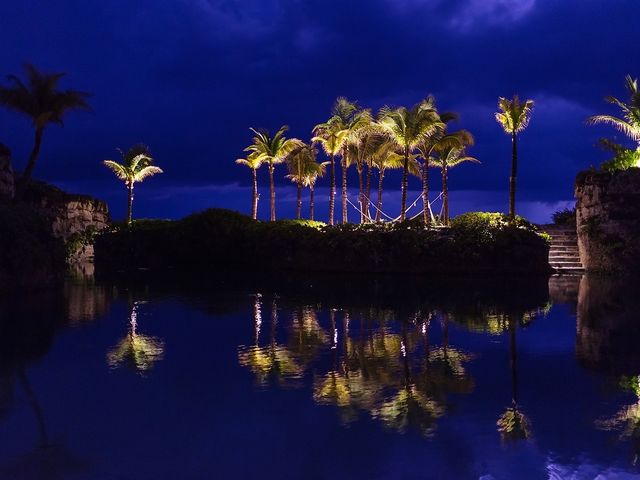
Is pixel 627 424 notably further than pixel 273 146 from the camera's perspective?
No

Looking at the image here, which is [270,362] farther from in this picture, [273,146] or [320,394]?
[273,146]

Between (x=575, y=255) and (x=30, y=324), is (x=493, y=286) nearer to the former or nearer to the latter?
(x=575, y=255)

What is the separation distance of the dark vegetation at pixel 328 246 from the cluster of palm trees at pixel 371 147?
5.05m

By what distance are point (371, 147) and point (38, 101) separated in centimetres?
1969

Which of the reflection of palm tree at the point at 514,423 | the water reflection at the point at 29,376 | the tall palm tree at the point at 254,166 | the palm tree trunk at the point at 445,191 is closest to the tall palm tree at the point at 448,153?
the palm tree trunk at the point at 445,191

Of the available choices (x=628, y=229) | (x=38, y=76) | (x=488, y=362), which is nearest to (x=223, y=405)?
(x=488, y=362)

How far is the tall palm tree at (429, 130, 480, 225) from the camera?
35.2m

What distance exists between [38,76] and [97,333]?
23539 millimetres

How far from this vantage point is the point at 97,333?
11.0 meters

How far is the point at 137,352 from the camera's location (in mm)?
9188

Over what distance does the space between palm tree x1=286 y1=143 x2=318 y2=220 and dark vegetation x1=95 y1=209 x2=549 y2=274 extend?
11922 millimetres

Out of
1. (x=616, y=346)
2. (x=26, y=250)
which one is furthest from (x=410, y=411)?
(x=26, y=250)

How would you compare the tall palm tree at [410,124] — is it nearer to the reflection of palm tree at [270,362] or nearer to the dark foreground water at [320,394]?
the dark foreground water at [320,394]

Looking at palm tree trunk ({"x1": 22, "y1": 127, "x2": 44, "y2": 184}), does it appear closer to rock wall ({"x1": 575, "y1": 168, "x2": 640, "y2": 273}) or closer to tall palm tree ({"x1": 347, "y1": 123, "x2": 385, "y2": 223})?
tall palm tree ({"x1": 347, "y1": 123, "x2": 385, "y2": 223})
